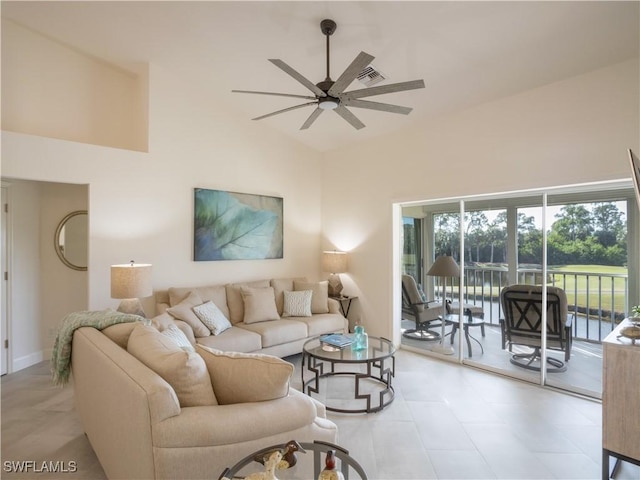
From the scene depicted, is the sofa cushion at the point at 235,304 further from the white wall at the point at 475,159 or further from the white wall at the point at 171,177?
the white wall at the point at 475,159

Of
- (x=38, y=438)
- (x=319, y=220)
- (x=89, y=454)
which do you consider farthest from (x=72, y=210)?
(x=319, y=220)

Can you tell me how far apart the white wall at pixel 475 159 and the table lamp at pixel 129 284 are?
3.04m

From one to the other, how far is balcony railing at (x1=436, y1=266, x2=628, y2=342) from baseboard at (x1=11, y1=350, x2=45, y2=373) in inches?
220

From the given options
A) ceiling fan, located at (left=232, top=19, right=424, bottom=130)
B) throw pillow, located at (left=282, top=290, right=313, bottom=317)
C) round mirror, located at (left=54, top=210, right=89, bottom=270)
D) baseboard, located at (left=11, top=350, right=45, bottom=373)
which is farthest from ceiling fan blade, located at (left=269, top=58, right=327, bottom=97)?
baseboard, located at (left=11, top=350, right=45, bottom=373)

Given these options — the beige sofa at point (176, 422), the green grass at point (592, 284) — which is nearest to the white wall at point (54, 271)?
the beige sofa at point (176, 422)

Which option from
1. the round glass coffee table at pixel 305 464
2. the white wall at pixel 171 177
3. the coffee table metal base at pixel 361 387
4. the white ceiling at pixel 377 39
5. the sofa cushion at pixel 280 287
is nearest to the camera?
the round glass coffee table at pixel 305 464

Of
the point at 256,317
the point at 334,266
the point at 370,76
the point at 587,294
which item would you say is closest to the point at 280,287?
the point at 256,317

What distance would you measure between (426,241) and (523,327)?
61.1 inches

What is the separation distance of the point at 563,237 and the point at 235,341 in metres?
3.65

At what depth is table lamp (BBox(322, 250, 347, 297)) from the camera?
5371 mm

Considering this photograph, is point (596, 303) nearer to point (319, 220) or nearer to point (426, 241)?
point (426, 241)

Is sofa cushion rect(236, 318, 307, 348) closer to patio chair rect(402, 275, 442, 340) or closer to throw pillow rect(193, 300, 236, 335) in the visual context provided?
throw pillow rect(193, 300, 236, 335)

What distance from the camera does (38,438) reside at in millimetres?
2645

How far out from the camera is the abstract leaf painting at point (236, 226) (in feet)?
15.2
